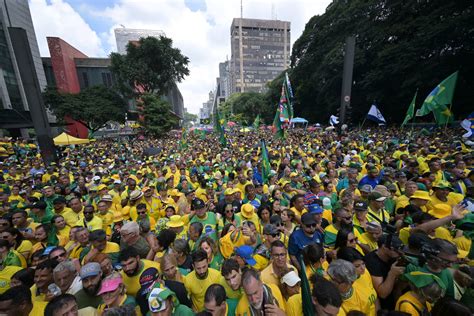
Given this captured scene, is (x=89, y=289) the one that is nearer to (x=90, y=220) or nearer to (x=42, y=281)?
(x=42, y=281)

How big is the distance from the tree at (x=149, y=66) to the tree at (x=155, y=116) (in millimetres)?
4216

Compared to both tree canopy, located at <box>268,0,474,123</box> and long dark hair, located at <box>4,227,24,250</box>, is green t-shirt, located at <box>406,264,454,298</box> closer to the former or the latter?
long dark hair, located at <box>4,227,24,250</box>

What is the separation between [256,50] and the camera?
102 m

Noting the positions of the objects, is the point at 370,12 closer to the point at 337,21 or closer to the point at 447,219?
the point at 337,21

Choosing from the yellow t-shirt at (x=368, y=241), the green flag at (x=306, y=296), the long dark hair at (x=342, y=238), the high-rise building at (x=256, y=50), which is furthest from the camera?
the high-rise building at (x=256, y=50)

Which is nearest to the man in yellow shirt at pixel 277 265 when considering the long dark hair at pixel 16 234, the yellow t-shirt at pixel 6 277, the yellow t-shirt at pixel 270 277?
the yellow t-shirt at pixel 270 277

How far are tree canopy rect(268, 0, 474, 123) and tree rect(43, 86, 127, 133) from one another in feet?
102

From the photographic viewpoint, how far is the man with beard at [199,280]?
98.4 inches

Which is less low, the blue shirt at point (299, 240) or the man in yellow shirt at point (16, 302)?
the man in yellow shirt at point (16, 302)

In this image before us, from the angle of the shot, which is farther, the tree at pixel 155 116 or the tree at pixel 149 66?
the tree at pixel 149 66

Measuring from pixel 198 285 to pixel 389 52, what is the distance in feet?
87.8

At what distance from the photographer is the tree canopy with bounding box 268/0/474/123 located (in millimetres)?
17281

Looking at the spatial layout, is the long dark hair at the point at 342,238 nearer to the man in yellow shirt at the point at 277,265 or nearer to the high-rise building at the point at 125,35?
the man in yellow shirt at the point at 277,265

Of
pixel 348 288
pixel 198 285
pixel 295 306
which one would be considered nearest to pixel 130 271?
pixel 198 285
